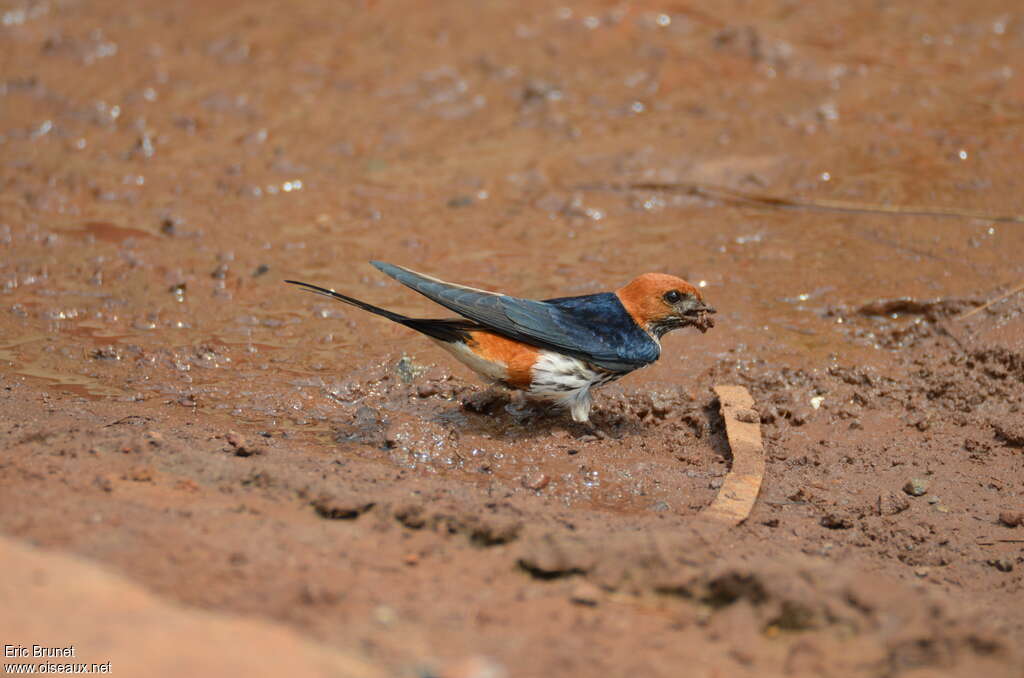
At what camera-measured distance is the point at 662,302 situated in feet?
18.2

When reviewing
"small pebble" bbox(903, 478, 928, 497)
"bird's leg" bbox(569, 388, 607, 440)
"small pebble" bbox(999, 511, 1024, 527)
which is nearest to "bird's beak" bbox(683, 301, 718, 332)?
"bird's leg" bbox(569, 388, 607, 440)

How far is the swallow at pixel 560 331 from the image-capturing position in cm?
536

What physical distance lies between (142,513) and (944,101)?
802 centimetres

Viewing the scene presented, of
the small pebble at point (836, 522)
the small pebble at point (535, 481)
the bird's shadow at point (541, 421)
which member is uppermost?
the small pebble at point (836, 522)

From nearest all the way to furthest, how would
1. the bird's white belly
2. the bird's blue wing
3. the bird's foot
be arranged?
the bird's blue wing → the bird's white belly → the bird's foot

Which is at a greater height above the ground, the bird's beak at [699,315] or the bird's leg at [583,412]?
the bird's beak at [699,315]

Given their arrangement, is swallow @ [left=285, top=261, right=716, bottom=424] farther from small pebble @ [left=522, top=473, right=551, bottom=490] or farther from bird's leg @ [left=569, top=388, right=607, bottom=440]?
small pebble @ [left=522, top=473, right=551, bottom=490]

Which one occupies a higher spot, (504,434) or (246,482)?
(246,482)

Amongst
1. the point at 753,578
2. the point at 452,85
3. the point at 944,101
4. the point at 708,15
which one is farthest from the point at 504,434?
the point at 708,15

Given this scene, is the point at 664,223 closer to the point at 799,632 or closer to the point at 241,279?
the point at 241,279

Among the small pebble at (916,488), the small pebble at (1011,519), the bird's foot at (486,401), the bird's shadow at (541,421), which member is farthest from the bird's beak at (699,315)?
the small pebble at (1011,519)

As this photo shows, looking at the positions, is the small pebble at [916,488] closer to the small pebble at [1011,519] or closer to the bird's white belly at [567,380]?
the small pebble at [1011,519]

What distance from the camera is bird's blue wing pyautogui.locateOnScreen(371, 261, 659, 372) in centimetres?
531

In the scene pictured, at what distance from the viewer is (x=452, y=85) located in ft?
32.0
